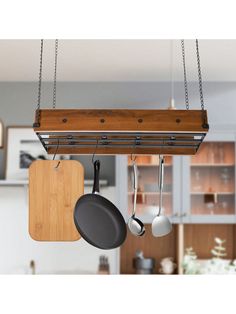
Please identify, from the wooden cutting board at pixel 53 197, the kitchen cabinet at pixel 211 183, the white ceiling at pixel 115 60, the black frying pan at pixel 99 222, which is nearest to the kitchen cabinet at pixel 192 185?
the kitchen cabinet at pixel 211 183

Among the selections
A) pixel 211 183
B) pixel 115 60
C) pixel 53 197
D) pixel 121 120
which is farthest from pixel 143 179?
pixel 121 120

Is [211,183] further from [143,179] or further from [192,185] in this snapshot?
[143,179]

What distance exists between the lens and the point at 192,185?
14.5 feet

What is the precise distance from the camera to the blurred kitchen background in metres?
4.30

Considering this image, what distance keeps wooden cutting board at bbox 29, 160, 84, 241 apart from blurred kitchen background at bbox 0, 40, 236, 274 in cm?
142

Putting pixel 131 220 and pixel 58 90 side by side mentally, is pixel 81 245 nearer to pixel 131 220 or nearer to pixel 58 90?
pixel 58 90

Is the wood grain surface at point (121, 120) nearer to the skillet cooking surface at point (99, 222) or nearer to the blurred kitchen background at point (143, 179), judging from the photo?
the skillet cooking surface at point (99, 222)

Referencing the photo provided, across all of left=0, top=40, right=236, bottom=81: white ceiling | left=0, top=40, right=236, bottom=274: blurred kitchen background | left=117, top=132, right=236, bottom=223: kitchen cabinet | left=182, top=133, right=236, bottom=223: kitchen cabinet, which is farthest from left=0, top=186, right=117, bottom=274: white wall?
left=0, top=40, right=236, bottom=81: white ceiling

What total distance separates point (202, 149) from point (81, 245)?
120 cm

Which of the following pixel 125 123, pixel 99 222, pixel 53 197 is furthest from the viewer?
pixel 53 197

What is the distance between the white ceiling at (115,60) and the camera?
142 inches

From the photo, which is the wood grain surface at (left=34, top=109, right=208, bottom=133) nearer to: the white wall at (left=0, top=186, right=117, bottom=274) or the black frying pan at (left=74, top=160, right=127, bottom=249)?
the black frying pan at (left=74, top=160, right=127, bottom=249)

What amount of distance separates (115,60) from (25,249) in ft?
5.39
